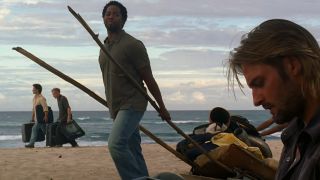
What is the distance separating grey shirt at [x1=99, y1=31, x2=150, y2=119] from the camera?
19.2 feet

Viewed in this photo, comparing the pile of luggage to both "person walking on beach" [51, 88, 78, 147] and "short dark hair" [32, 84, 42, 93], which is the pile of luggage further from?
"short dark hair" [32, 84, 42, 93]

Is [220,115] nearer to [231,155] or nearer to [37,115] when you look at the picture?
[231,155]

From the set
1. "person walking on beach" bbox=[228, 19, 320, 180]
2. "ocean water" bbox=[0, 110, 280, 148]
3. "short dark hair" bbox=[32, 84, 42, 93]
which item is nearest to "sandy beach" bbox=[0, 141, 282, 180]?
"ocean water" bbox=[0, 110, 280, 148]

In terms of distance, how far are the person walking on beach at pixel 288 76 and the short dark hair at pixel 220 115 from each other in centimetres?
536

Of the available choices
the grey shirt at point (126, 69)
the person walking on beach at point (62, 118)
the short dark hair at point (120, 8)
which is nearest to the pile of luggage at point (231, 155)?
the grey shirt at point (126, 69)

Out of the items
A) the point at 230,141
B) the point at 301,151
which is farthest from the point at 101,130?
the point at 301,151

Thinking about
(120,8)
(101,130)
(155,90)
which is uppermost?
(120,8)

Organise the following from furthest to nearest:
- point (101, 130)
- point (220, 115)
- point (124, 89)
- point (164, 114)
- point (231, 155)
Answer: point (101, 130)
point (220, 115)
point (231, 155)
point (164, 114)
point (124, 89)

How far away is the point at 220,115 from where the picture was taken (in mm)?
7609

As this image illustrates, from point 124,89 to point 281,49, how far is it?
12.7 ft

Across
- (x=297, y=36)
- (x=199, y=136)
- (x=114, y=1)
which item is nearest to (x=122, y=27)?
(x=114, y=1)

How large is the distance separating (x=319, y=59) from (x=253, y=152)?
178 inches

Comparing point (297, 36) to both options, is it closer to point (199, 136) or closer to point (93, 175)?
point (199, 136)

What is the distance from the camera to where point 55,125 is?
15.3 m
